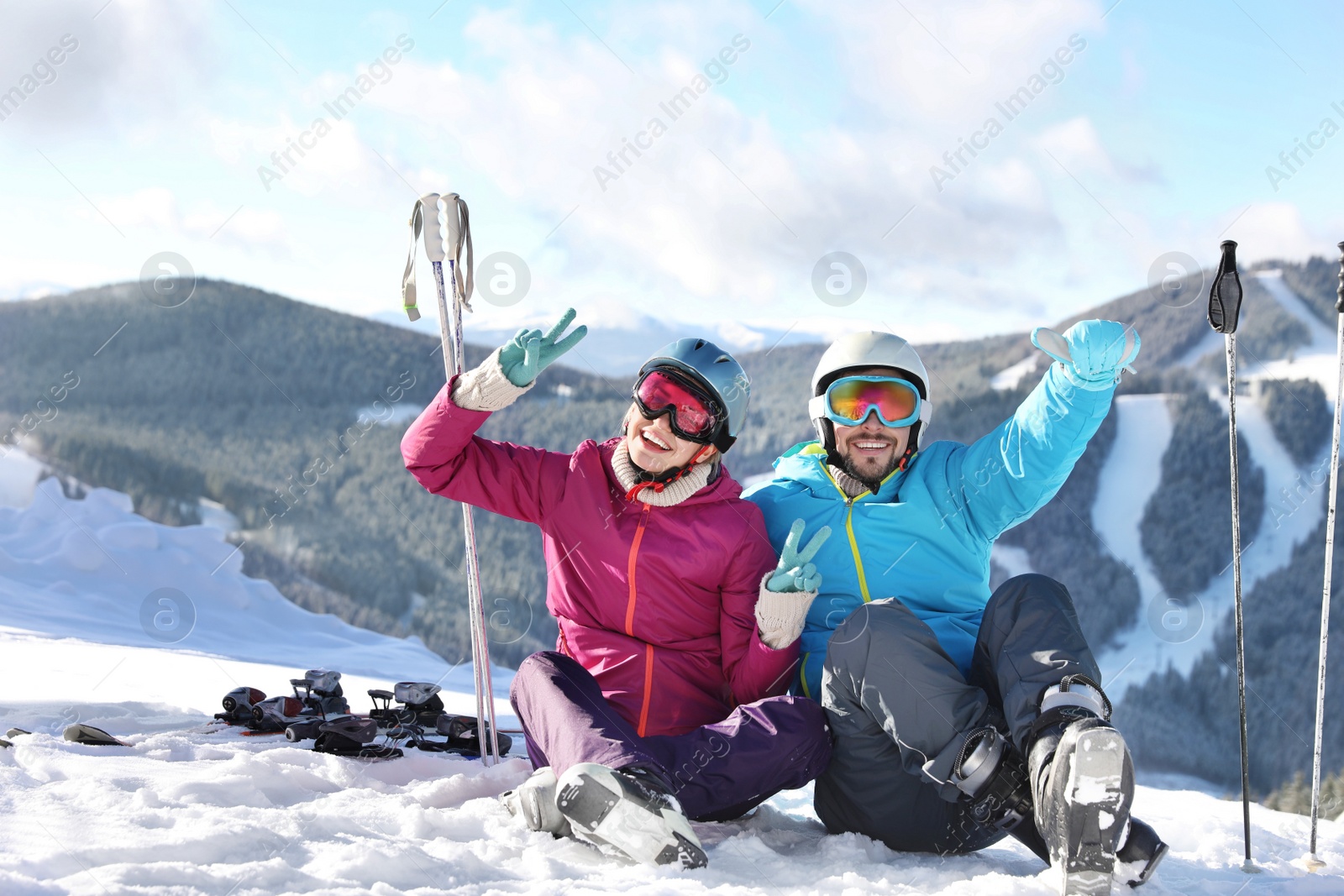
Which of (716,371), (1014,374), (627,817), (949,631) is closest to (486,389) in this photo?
(716,371)

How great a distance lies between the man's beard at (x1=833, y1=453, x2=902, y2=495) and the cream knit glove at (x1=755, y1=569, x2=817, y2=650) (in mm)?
527

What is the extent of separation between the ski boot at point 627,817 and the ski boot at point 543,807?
138 millimetres

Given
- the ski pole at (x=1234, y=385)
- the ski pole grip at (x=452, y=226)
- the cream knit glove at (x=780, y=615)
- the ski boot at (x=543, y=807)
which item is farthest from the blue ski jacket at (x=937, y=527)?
the ski pole grip at (x=452, y=226)

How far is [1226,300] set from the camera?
8.83 feet

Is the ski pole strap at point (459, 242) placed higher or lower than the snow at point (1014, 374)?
lower

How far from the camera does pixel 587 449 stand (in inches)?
119

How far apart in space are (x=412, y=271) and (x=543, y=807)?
1.96 m

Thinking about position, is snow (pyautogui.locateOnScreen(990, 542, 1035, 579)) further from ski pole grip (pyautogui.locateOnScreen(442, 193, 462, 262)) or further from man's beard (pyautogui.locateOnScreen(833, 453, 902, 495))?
ski pole grip (pyautogui.locateOnScreen(442, 193, 462, 262))

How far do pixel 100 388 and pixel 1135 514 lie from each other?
168 ft

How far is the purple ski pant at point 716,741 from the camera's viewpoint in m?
2.45

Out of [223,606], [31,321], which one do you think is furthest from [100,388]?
[223,606]

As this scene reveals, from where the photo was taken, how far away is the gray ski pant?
7.17 feet

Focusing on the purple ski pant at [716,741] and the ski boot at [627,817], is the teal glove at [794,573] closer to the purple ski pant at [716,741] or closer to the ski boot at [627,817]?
the purple ski pant at [716,741]

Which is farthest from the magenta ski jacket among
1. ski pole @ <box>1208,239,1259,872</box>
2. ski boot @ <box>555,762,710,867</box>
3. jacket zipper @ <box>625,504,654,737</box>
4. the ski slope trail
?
the ski slope trail
